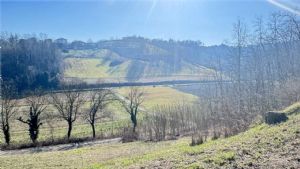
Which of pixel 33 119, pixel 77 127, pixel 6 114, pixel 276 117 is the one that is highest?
pixel 276 117

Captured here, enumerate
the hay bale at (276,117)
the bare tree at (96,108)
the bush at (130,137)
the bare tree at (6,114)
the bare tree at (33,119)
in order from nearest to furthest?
the hay bale at (276,117), the bush at (130,137), the bare tree at (6,114), the bare tree at (33,119), the bare tree at (96,108)

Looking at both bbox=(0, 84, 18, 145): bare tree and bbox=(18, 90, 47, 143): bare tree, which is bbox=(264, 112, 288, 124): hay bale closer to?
bbox=(18, 90, 47, 143): bare tree

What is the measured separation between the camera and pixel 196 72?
17400cm

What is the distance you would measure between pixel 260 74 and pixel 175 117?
14.4 m

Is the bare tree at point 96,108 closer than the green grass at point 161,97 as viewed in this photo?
Yes

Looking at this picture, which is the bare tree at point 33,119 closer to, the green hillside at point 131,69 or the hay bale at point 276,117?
the hay bale at point 276,117

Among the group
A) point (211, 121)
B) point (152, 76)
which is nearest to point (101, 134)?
point (211, 121)

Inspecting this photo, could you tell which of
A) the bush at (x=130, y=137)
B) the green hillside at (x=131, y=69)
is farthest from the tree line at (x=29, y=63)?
the bush at (x=130, y=137)

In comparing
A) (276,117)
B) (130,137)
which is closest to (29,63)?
(130,137)

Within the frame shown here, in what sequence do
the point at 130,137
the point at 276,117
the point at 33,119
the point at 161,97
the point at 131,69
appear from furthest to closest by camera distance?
1. the point at 131,69
2. the point at 161,97
3. the point at 33,119
4. the point at 130,137
5. the point at 276,117

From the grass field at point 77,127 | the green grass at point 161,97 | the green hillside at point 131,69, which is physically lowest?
the grass field at point 77,127

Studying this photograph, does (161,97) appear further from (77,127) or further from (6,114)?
(6,114)

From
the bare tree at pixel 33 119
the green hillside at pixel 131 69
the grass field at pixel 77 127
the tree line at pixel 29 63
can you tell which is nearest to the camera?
the bare tree at pixel 33 119

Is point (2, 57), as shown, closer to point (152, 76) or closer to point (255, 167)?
point (152, 76)
